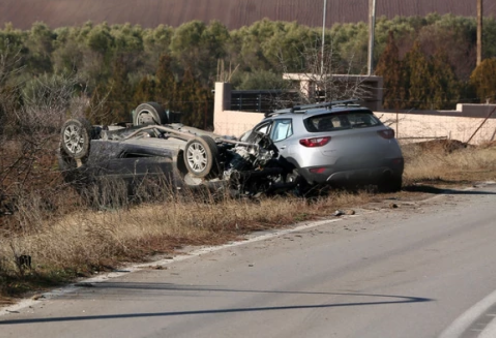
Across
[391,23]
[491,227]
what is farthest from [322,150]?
[391,23]

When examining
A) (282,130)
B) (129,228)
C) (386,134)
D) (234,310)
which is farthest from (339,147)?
(234,310)

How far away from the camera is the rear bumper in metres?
13.8

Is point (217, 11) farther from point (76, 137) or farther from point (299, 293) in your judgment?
point (299, 293)

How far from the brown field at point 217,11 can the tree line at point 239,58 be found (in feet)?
21.0

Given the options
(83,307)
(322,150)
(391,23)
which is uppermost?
(391,23)

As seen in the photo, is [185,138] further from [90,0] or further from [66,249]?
[90,0]

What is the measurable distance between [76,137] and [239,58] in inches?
2056

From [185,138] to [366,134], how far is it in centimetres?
319

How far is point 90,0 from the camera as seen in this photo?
9719 centimetres

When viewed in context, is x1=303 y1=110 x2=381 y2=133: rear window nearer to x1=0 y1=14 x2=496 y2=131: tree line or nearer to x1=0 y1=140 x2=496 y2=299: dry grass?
x1=0 y1=140 x2=496 y2=299: dry grass

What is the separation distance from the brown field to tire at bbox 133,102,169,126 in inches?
2732

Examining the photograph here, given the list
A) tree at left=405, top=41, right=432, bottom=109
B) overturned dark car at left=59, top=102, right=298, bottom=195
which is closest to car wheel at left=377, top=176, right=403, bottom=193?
overturned dark car at left=59, top=102, right=298, bottom=195

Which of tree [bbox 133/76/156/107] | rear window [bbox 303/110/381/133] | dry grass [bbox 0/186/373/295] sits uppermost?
tree [bbox 133/76/156/107]

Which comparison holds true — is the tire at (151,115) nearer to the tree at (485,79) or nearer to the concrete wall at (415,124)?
the concrete wall at (415,124)
